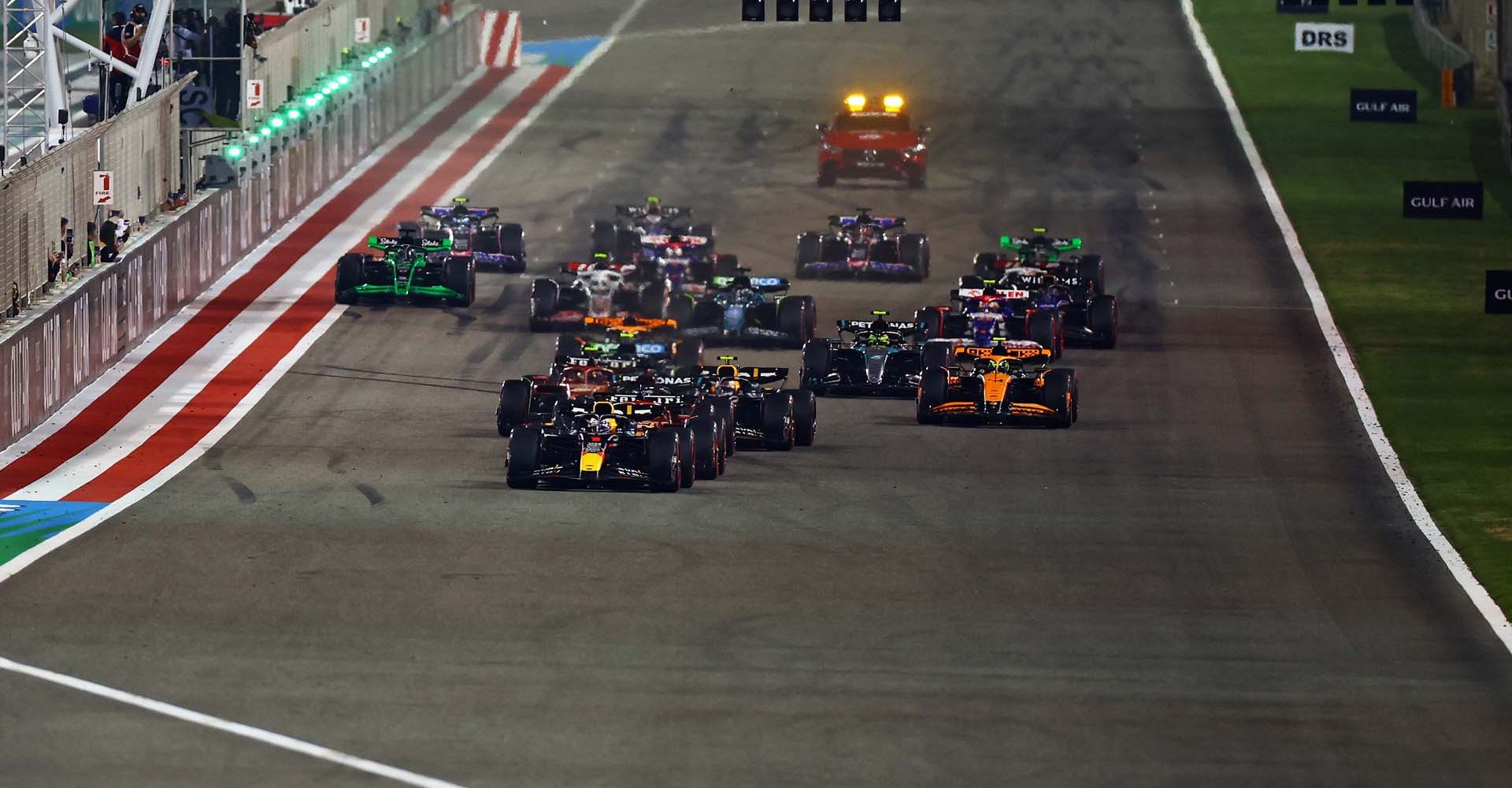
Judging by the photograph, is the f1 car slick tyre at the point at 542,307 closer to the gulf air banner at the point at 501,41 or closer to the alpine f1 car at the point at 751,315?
the alpine f1 car at the point at 751,315

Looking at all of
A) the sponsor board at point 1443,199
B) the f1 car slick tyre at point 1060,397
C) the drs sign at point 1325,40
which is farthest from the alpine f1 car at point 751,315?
the drs sign at point 1325,40

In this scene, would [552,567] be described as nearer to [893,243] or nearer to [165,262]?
[165,262]

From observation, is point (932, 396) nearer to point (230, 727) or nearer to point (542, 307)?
point (542, 307)

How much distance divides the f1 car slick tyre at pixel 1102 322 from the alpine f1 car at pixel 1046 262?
3.99 feet

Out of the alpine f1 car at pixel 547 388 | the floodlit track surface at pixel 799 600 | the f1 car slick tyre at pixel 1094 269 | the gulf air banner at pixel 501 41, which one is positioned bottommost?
the floodlit track surface at pixel 799 600

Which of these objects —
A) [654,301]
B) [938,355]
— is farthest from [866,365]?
[654,301]

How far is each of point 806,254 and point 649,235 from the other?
2.78m

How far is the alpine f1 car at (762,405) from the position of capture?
118 feet

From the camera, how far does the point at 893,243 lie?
51.1 metres

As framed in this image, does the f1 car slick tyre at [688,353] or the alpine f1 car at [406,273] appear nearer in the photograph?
the f1 car slick tyre at [688,353]

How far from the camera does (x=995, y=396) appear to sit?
1494 inches

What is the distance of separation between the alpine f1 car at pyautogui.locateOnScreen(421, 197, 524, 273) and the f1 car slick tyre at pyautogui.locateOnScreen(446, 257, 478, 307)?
276cm

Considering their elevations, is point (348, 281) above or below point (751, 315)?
above

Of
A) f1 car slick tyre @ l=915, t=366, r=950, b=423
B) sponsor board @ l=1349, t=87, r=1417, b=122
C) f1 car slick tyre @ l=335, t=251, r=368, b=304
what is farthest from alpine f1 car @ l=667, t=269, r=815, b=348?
sponsor board @ l=1349, t=87, r=1417, b=122
